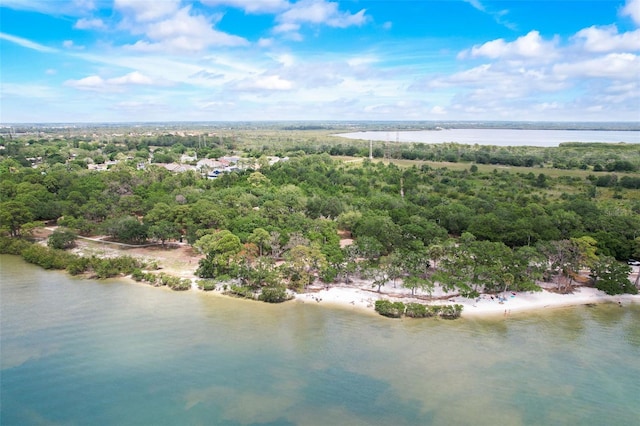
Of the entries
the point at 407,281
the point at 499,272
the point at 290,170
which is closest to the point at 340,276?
the point at 407,281

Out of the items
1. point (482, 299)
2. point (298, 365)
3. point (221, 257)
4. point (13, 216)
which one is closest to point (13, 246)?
point (13, 216)

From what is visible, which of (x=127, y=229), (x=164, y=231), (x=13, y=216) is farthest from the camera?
(x=13, y=216)

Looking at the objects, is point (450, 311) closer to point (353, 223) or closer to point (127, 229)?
point (353, 223)

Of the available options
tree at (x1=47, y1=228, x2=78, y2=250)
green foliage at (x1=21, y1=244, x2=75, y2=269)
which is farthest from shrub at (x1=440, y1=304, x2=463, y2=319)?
tree at (x1=47, y1=228, x2=78, y2=250)

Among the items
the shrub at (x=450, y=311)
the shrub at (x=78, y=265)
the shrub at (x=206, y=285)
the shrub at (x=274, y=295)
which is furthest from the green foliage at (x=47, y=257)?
the shrub at (x=450, y=311)

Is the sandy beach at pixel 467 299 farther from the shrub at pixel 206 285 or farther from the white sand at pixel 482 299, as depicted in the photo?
the shrub at pixel 206 285

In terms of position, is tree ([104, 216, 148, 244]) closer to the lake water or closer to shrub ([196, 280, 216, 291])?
the lake water
